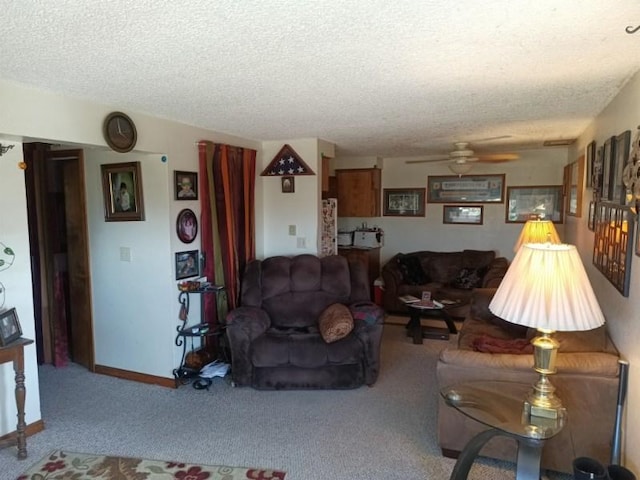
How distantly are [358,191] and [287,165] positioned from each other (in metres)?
2.12

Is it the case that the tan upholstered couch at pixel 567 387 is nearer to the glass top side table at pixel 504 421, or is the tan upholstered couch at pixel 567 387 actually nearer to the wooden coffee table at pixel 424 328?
the glass top side table at pixel 504 421

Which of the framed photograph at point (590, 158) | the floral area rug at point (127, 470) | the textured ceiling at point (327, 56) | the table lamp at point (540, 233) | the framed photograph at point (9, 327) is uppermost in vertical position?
the textured ceiling at point (327, 56)

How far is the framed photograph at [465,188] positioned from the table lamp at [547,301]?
4499 mm

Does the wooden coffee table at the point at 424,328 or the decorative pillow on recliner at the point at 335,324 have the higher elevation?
the decorative pillow on recliner at the point at 335,324

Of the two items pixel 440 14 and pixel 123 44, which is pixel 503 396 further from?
pixel 123 44

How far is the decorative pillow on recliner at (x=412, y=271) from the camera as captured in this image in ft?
20.0

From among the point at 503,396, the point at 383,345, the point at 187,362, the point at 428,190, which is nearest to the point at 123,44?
the point at 503,396

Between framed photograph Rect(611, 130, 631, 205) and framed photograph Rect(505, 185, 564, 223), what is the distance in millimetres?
3392

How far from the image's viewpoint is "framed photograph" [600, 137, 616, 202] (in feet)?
8.96

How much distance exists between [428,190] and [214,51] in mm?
5104

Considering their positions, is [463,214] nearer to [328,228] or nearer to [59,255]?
[328,228]

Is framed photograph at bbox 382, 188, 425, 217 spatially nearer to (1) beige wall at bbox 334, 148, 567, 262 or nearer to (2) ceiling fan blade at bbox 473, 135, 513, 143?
(1) beige wall at bbox 334, 148, 567, 262

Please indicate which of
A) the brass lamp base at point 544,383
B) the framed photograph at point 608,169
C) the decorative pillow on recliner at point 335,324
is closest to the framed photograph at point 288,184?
the decorative pillow on recliner at point 335,324

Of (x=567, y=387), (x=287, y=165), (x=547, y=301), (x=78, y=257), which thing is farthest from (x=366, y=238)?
(x=547, y=301)
